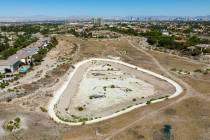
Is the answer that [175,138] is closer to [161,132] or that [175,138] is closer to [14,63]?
[161,132]

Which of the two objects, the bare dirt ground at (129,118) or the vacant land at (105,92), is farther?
the vacant land at (105,92)

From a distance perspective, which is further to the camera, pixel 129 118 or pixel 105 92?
pixel 105 92

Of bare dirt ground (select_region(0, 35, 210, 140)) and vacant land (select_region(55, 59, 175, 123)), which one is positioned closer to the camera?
bare dirt ground (select_region(0, 35, 210, 140))

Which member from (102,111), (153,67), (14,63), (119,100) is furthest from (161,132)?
(14,63)

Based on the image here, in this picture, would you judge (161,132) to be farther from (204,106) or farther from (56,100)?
(56,100)

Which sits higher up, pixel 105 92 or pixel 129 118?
pixel 129 118

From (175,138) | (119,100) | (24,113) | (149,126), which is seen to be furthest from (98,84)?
(175,138)

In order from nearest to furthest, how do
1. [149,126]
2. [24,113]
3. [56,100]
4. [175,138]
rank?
[175,138] → [149,126] → [24,113] → [56,100]

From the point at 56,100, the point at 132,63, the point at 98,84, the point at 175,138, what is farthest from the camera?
the point at 132,63

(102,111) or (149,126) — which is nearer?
(149,126)

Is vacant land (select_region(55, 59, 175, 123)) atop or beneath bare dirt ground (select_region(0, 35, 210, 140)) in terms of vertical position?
beneath

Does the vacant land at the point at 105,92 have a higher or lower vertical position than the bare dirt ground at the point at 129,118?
lower
